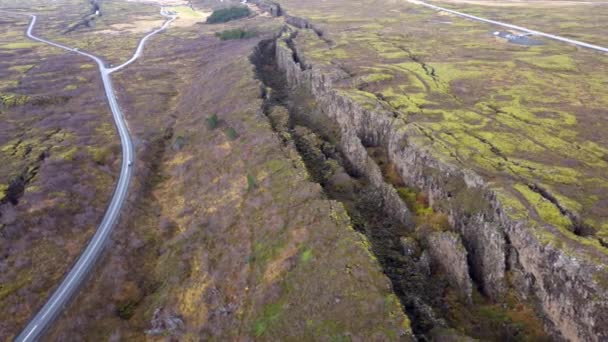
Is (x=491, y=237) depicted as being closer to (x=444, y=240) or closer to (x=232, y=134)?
(x=444, y=240)

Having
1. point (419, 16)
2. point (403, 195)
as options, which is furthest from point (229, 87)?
point (419, 16)

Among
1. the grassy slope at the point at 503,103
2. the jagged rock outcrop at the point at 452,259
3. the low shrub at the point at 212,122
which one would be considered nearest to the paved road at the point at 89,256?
the low shrub at the point at 212,122

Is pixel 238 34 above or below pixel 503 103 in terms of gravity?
above

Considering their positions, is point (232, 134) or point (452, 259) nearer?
point (452, 259)

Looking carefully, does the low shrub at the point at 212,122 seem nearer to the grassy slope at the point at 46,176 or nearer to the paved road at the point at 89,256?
the paved road at the point at 89,256

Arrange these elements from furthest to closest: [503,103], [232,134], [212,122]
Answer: [212,122] → [232,134] → [503,103]

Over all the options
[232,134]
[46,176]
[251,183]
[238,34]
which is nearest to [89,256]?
[251,183]

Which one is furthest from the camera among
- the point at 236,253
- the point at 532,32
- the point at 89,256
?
the point at 532,32

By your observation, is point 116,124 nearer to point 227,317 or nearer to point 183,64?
point 183,64
